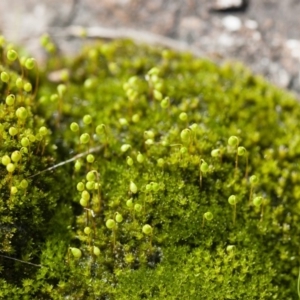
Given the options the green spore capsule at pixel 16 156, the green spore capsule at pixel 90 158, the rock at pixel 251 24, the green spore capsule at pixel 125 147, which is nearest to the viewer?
the green spore capsule at pixel 16 156

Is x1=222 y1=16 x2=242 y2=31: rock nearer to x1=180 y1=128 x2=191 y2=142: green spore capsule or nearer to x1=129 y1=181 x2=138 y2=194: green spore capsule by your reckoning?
x1=180 y1=128 x2=191 y2=142: green spore capsule

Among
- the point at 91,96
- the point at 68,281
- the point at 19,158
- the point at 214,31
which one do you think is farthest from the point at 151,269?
the point at 214,31

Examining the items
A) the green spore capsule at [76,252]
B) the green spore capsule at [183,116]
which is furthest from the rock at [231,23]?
the green spore capsule at [76,252]

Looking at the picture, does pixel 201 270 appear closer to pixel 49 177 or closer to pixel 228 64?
pixel 49 177

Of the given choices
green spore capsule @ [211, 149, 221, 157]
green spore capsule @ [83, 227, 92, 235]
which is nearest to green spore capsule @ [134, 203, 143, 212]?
green spore capsule @ [83, 227, 92, 235]

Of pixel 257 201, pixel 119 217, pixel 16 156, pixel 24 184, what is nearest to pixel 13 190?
pixel 24 184

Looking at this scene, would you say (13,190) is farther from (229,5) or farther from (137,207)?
(229,5)

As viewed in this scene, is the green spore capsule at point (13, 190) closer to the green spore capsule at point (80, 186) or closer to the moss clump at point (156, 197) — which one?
the moss clump at point (156, 197)
